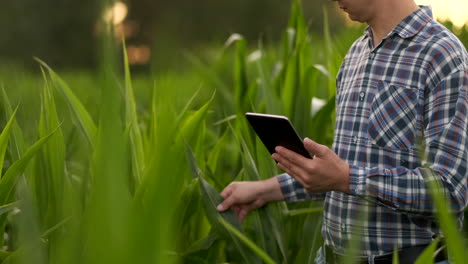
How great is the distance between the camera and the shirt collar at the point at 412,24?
4.12 ft

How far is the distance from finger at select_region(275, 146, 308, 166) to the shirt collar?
30cm

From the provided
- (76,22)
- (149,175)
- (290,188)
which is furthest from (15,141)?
(76,22)

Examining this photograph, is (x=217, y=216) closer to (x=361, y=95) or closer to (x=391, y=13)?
(x=361, y=95)

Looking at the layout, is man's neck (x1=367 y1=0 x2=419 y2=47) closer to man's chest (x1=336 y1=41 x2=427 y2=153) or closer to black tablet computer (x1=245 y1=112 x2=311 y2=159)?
man's chest (x1=336 y1=41 x2=427 y2=153)

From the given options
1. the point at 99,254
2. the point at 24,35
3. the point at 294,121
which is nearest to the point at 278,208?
the point at 294,121

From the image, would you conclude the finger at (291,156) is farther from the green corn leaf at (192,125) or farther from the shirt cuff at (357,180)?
the green corn leaf at (192,125)

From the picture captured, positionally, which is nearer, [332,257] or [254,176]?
[332,257]

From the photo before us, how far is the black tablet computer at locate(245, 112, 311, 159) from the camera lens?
3.90 ft

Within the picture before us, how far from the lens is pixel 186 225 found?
4.90 feet

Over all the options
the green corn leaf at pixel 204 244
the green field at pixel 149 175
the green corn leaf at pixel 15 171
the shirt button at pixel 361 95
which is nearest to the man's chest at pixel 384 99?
the shirt button at pixel 361 95

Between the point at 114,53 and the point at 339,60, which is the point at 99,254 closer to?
the point at 114,53

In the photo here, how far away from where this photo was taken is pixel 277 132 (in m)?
1.23

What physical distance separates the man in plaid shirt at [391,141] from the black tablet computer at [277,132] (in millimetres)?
18

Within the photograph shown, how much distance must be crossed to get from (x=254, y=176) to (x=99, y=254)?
106cm
